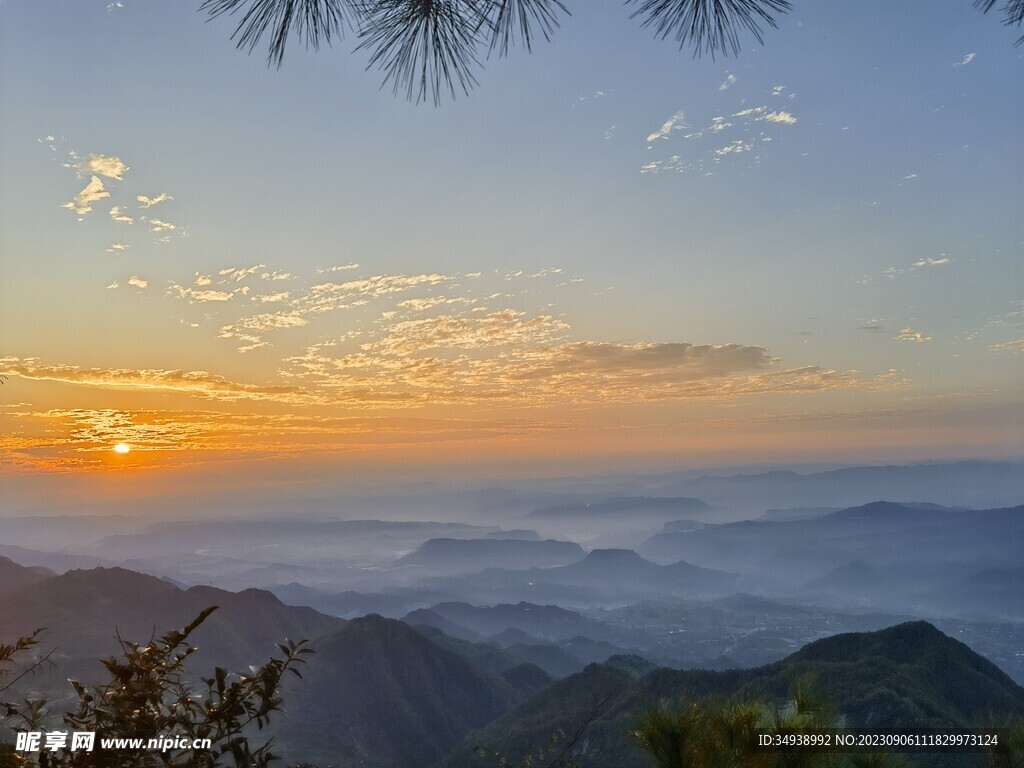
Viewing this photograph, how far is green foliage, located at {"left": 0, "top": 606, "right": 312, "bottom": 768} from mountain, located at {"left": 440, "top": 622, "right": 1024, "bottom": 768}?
3617 inches

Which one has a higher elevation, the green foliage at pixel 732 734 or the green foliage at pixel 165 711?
the green foliage at pixel 165 711

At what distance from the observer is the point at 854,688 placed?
9650cm

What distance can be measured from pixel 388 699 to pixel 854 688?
376 feet

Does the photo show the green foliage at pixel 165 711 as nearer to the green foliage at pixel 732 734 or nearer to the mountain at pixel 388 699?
the green foliage at pixel 732 734

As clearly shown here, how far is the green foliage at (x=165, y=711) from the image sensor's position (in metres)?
3.70

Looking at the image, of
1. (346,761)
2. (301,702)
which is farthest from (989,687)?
(301,702)

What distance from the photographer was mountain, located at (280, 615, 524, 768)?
5827 inches

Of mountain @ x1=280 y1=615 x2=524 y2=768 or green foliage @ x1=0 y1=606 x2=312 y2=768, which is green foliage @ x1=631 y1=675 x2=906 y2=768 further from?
mountain @ x1=280 y1=615 x2=524 y2=768

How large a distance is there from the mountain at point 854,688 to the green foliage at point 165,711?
91.9m

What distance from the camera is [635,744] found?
5645 millimetres

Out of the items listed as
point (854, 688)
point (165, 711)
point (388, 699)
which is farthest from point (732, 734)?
point (388, 699)

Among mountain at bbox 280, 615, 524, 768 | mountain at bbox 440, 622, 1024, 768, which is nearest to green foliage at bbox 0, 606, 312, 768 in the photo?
mountain at bbox 440, 622, 1024, 768

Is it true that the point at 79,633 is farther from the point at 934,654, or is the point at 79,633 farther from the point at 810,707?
the point at 810,707

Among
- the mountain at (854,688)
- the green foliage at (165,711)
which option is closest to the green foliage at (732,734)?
the green foliage at (165,711)
